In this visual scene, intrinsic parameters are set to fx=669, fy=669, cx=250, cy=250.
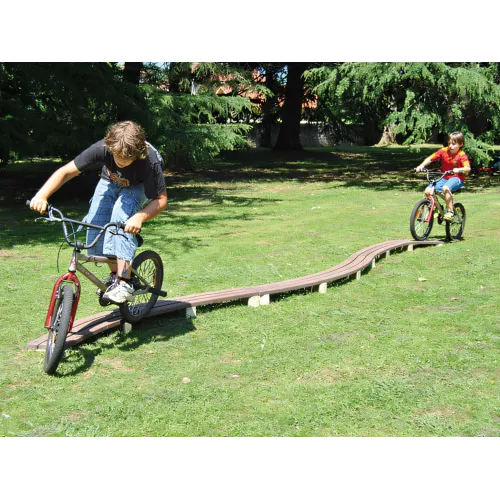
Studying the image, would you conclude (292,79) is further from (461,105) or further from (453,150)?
(453,150)

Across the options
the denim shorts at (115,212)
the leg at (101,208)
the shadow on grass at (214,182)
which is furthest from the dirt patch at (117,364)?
the shadow on grass at (214,182)

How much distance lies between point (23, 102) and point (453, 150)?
388 inches

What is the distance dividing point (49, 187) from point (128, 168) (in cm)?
64

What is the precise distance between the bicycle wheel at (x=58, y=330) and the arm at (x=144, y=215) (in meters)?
0.63

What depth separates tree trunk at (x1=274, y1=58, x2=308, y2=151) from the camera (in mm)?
33438

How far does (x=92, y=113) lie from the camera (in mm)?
15758

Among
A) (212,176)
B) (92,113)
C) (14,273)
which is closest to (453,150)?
(14,273)

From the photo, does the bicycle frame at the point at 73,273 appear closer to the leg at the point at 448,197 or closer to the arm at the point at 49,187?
the arm at the point at 49,187

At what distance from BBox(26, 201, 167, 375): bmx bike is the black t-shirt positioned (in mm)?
406

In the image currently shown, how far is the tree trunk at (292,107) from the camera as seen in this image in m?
33.4

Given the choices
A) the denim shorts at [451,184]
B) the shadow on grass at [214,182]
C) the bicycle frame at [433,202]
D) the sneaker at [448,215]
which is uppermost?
the denim shorts at [451,184]

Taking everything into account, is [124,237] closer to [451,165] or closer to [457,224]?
[451,165]

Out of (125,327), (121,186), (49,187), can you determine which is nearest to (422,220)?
(125,327)

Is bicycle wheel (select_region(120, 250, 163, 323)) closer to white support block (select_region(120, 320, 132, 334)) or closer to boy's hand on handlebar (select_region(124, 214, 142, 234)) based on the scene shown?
white support block (select_region(120, 320, 132, 334))
